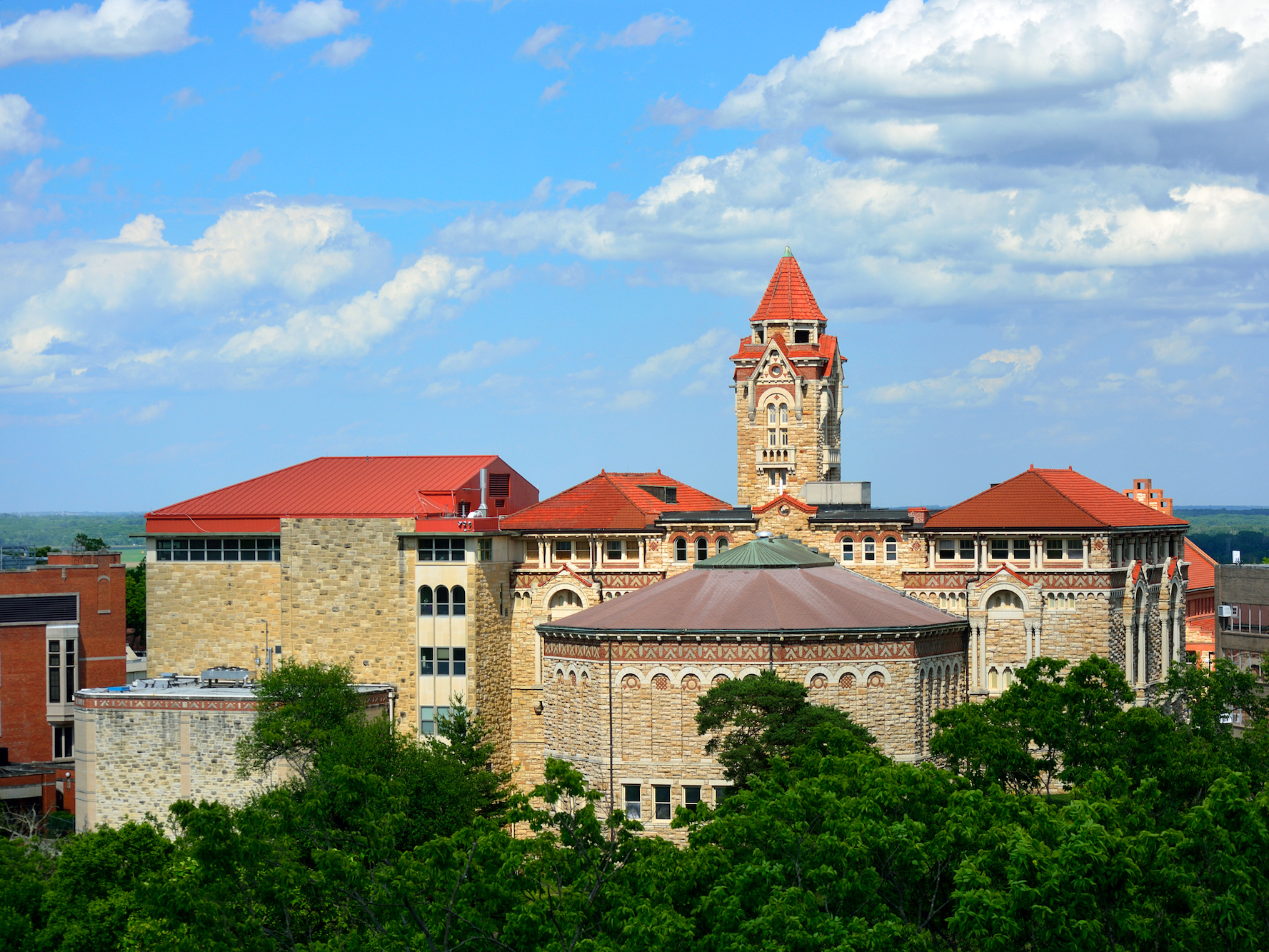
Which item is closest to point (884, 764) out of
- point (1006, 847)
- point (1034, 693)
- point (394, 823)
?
point (1034, 693)

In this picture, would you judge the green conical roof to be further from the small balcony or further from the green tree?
the small balcony

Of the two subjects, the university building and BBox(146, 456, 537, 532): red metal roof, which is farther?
BBox(146, 456, 537, 532): red metal roof

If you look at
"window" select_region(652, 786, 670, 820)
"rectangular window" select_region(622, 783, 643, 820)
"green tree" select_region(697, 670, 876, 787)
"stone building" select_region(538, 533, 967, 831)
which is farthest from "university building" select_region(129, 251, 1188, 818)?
"green tree" select_region(697, 670, 876, 787)

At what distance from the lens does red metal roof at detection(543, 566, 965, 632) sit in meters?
76.2

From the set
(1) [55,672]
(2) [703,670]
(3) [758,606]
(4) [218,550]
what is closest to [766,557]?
(3) [758,606]

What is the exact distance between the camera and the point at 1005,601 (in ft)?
289

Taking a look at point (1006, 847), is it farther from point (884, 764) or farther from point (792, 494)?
point (792, 494)

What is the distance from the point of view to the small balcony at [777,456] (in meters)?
104

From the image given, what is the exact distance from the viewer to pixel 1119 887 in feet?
138

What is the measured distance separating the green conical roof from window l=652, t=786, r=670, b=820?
12890 millimetres

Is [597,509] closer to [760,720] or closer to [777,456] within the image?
[777,456]

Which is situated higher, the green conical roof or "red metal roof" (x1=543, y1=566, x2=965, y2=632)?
the green conical roof

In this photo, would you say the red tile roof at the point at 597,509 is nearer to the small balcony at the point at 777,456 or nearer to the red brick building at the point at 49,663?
the small balcony at the point at 777,456

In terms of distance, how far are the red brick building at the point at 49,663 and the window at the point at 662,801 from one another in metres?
34.4
